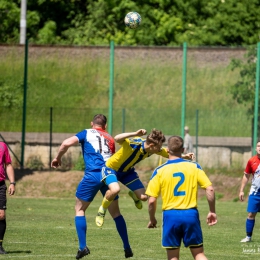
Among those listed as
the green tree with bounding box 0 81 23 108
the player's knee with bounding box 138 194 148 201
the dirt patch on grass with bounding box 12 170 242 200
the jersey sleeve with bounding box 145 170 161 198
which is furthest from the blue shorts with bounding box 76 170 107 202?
the green tree with bounding box 0 81 23 108

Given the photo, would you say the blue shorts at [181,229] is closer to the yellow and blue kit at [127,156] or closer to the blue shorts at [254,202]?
the yellow and blue kit at [127,156]

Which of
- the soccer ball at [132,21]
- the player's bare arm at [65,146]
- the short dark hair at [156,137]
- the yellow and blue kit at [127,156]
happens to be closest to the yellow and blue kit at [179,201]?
the short dark hair at [156,137]

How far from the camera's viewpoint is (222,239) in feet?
45.4

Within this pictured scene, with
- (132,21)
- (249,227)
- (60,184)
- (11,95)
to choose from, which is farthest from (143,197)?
(11,95)

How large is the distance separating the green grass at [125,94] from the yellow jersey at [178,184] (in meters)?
17.5

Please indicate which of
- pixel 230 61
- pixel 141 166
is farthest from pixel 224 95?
pixel 141 166

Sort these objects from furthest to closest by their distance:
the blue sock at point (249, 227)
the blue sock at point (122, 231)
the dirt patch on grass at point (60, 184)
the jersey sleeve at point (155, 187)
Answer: the dirt patch on grass at point (60, 184), the blue sock at point (249, 227), the blue sock at point (122, 231), the jersey sleeve at point (155, 187)

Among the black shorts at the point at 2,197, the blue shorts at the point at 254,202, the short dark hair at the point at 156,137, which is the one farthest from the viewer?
the blue shorts at the point at 254,202

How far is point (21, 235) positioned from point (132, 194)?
3.02 metres

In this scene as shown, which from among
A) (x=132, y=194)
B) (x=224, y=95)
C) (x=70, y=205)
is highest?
(x=224, y=95)

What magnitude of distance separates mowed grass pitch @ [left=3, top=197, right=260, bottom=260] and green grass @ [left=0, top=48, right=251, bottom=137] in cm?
627

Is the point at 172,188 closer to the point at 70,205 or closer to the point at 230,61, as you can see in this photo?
the point at 70,205

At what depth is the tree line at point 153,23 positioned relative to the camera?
36.7 metres

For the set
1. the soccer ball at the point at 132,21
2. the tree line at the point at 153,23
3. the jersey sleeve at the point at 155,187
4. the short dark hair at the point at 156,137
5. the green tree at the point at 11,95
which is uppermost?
the tree line at the point at 153,23
